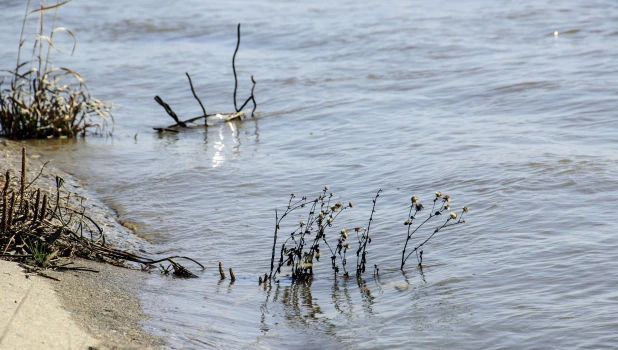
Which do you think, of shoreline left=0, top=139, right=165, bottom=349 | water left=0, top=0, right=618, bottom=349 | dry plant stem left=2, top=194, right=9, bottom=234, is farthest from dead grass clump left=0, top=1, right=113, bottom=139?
shoreline left=0, top=139, right=165, bottom=349

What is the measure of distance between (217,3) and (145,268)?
14.1 meters

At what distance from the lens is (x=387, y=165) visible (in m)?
6.77

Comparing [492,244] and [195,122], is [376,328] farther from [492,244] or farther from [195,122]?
[195,122]

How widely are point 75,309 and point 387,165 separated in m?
3.70

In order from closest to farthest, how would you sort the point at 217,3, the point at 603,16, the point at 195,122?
the point at 195,122
the point at 603,16
the point at 217,3

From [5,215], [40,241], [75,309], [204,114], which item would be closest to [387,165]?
[204,114]

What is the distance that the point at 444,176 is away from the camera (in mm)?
6324

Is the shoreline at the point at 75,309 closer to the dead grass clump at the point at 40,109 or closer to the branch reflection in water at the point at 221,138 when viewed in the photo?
the branch reflection in water at the point at 221,138

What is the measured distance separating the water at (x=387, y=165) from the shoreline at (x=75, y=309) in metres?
0.14

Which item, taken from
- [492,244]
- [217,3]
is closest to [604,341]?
[492,244]

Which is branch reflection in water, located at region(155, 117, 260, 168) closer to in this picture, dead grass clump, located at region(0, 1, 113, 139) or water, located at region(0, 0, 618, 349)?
water, located at region(0, 0, 618, 349)

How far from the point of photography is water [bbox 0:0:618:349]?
12.9 ft

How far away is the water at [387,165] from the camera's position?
3.94m

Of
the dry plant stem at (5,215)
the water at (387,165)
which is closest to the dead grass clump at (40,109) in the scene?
the water at (387,165)
